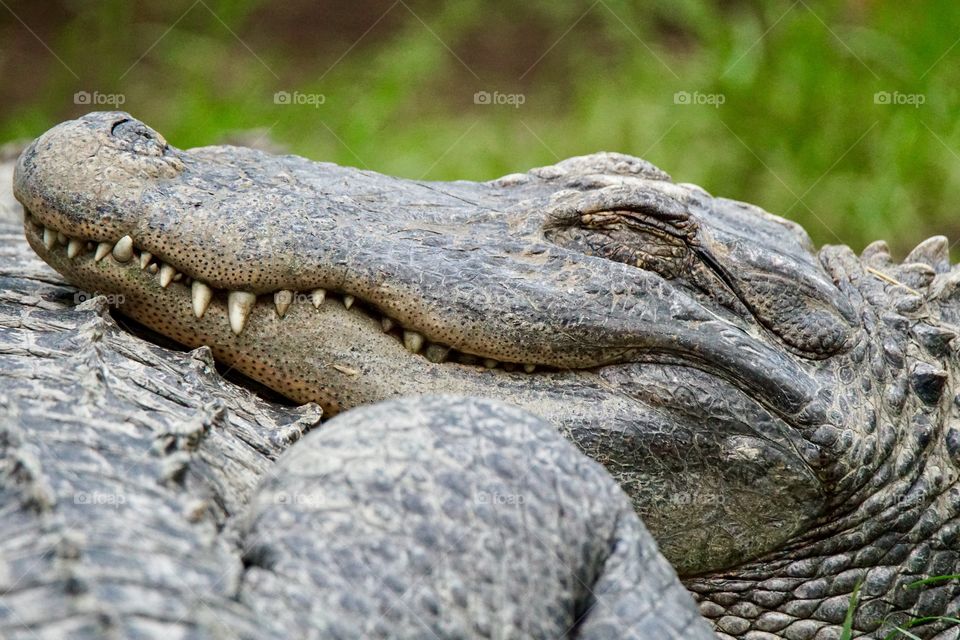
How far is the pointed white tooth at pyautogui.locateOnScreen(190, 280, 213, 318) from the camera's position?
9.24 ft

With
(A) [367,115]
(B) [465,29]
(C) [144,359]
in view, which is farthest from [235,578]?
(B) [465,29]

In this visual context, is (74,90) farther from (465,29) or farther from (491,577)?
(491,577)

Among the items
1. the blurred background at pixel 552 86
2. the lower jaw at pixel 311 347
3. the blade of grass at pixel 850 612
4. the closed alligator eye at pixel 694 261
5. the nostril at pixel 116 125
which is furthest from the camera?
the blurred background at pixel 552 86

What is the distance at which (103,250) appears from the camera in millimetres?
2836

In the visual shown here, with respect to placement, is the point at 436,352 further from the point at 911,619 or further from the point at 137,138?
the point at 911,619

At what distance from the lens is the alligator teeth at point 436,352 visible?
9.45 feet

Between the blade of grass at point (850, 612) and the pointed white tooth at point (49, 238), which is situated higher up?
the blade of grass at point (850, 612)

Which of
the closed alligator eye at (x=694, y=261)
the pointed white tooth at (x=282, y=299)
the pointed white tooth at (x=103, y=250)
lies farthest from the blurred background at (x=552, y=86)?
the pointed white tooth at (x=282, y=299)

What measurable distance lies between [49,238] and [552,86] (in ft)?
23.1

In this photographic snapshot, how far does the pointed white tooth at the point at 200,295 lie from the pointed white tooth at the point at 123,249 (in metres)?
0.18

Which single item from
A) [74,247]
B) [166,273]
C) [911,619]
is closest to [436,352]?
[166,273]

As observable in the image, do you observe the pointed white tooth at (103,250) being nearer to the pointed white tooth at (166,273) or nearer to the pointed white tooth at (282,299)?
the pointed white tooth at (166,273)

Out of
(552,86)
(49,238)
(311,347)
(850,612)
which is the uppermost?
(552,86)

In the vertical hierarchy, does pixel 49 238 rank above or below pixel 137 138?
below
